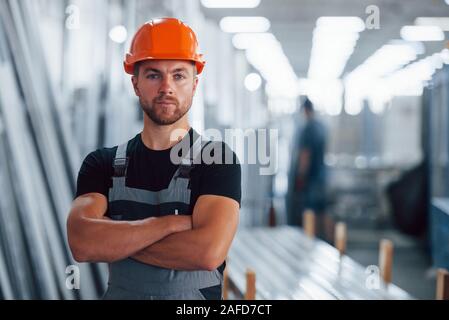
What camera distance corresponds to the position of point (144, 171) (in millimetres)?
1537

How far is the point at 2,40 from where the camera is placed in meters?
2.07

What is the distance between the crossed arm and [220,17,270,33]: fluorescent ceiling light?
5.13 feet

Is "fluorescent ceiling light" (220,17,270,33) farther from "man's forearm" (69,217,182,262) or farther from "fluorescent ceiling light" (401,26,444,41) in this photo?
"man's forearm" (69,217,182,262)

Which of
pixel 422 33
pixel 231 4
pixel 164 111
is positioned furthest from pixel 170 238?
pixel 231 4

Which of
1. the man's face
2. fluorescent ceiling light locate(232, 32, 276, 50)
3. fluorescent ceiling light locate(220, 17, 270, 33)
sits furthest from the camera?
fluorescent ceiling light locate(232, 32, 276, 50)

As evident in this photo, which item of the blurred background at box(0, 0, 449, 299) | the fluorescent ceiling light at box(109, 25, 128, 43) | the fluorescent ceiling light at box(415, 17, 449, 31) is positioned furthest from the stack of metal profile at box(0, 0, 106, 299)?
the fluorescent ceiling light at box(415, 17, 449, 31)

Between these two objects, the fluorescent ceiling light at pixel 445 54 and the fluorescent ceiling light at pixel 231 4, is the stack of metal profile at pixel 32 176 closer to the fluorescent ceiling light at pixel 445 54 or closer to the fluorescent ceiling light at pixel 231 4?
the fluorescent ceiling light at pixel 231 4

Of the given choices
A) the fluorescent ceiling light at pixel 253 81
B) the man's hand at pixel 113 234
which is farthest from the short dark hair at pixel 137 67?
the fluorescent ceiling light at pixel 253 81

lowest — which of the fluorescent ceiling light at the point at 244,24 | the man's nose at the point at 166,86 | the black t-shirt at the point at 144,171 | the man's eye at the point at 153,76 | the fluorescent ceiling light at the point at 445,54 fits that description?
the black t-shirt at the point at 144,171

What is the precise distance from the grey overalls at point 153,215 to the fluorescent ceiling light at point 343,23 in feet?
2.67

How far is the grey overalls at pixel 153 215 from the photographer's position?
1.50m

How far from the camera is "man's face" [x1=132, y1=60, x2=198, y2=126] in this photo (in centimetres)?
150
